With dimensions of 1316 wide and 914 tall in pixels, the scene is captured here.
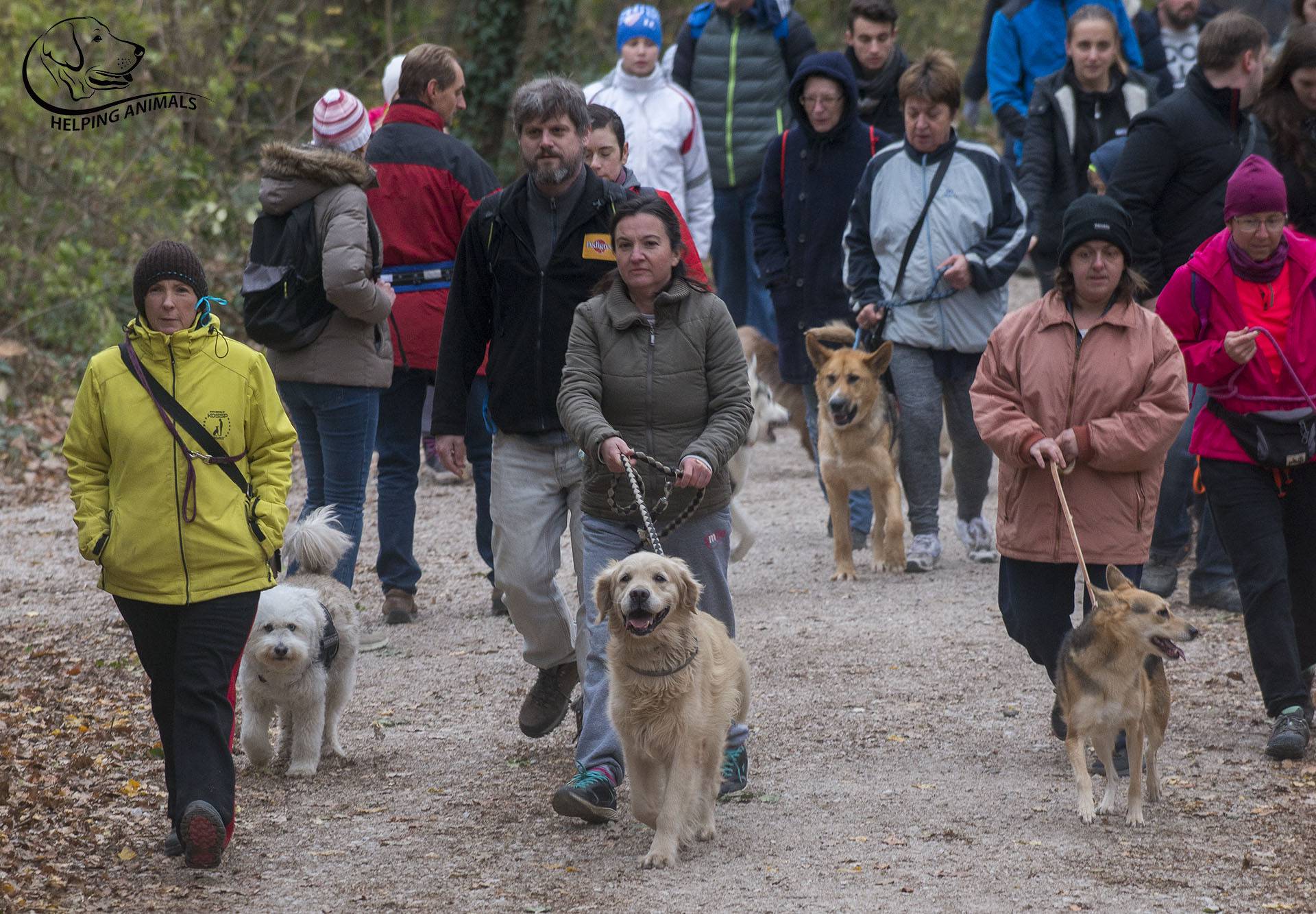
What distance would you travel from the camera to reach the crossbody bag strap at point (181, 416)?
508 cm

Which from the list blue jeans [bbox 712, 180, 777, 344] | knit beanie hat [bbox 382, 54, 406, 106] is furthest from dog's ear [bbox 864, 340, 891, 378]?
knit beanie hat [bbox 382, 54, 406, 106]

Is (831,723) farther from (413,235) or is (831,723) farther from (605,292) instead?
(413,235)

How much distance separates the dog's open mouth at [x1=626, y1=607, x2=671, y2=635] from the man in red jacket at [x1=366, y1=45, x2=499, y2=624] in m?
3.44

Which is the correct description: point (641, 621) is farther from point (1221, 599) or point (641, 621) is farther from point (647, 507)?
point (1221, 599)

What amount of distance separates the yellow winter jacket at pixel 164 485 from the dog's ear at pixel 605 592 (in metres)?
1.12

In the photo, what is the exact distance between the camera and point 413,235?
7.96 metres

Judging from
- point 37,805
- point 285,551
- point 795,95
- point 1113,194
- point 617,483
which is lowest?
point 37,805

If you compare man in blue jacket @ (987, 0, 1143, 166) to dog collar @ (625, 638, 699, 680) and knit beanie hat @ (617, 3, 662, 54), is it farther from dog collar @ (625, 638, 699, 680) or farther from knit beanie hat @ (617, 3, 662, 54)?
dog collar @ (625, 638, 699, 680)

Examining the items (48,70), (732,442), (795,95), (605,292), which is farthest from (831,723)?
(48,70)

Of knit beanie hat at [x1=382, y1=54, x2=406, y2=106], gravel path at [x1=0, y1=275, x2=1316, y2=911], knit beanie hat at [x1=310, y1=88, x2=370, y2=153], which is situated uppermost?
knit beanie hat at [x1=382, y1=54, x2=406, y2=106]

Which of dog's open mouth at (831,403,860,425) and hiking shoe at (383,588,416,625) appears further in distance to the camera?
dog's open mouth at (831,403,860,425)

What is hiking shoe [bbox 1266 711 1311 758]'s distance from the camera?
19.9 feet

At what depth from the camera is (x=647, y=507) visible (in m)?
5.33

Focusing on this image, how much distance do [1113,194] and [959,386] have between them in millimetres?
1655
